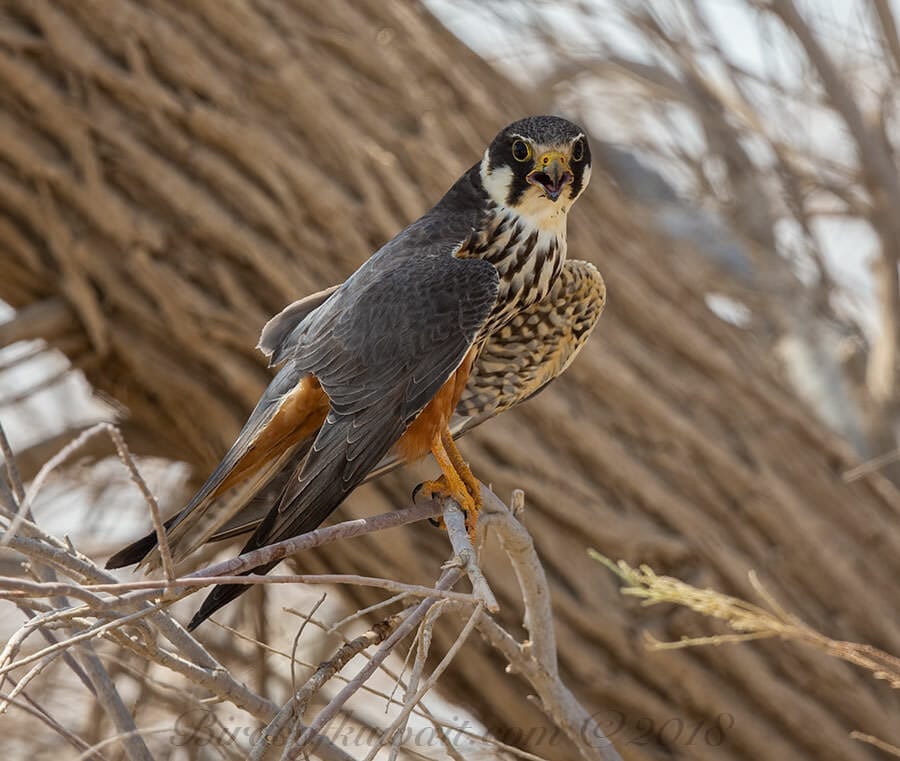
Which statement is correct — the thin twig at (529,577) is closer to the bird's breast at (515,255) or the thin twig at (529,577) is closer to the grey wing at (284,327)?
the bird's breast at (515,255)

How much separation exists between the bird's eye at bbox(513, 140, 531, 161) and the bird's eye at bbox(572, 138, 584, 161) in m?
0.09

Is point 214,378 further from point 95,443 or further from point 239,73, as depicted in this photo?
point 239,73

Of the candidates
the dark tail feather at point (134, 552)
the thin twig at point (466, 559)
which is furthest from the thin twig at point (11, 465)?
the thin twig at point (466, 559)

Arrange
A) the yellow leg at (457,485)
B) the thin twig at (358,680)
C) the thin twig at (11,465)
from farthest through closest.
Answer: the yellow leg at (457,485) → the thin twig at (11,465) → the thin twig at (358,680)

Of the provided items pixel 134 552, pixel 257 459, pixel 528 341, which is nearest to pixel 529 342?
pixel 528 341

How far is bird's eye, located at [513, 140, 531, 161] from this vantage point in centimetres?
235

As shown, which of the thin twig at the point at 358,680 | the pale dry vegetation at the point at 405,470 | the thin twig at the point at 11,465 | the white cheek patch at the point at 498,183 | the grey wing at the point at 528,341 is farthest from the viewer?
the pale dry vegetation at the point at 405,470

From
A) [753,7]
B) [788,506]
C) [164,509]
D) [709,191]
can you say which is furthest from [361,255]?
[709,191]

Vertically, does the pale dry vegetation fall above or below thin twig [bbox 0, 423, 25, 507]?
below

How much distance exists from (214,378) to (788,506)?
174 cm

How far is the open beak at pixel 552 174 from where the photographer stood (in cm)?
229

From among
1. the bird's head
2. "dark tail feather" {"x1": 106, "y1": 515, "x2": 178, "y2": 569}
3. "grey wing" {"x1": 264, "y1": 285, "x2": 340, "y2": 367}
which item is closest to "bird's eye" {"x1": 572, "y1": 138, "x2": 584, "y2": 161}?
the bird's head

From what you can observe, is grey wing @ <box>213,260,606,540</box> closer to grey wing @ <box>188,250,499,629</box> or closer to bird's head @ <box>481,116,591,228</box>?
bird's head @ <box>481,116,591,228</box>

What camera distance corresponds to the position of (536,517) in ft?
10.9
